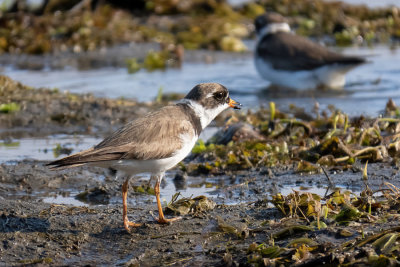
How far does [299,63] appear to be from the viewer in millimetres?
12211

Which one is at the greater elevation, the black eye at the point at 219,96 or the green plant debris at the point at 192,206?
the black eye at the point at 219,96

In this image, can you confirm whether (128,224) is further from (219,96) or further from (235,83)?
(235,83)

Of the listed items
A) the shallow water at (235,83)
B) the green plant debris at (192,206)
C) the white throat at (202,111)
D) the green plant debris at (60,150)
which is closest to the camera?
the green plant debris at (192,206)

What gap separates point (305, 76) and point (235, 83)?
4.48 ft

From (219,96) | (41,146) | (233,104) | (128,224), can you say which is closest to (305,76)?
(41,146)

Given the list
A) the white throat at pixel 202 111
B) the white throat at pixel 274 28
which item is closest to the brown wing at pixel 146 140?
the white throat at pixel 202 111

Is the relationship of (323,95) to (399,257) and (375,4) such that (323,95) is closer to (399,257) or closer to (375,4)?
(399,257)

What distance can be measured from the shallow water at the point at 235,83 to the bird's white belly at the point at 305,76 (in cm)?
22


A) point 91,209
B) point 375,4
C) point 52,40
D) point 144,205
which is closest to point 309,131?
point 144,205

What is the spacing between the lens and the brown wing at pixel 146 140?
4898mm

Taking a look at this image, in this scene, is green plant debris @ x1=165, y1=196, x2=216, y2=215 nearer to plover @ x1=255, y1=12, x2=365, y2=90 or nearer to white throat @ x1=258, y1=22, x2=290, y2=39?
plover @ x1=255, y1=12, x2=365, y2=90

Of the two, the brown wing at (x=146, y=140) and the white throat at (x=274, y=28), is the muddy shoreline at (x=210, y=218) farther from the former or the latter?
the white throat at (x=274, y=28)

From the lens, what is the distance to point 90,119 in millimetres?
9352

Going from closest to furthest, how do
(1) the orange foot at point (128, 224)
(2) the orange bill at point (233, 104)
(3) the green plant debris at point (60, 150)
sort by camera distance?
(1) the orange foot at point (128, 224)
(2) the orange bill at point (233, 104)
(3) the green plant debris at point (60, 150)
